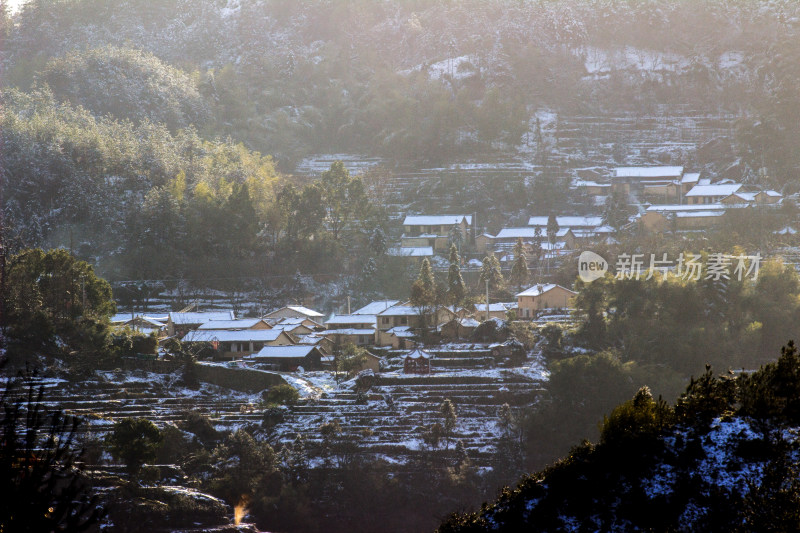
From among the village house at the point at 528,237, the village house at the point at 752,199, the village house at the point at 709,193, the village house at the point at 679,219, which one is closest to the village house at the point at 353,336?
the village house at the point at 528,237

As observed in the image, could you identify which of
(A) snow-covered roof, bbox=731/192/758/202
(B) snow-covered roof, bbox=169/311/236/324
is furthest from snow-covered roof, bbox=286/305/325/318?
(A) snow-covered roof, bbox=731/192/758/202

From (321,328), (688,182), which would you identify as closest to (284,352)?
(321,328)

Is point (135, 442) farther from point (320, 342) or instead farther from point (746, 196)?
point (746, 196)

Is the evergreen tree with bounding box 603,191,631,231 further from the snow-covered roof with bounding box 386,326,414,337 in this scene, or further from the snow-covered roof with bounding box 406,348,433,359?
the snow-covered roof with bounding box 406,348,433,359

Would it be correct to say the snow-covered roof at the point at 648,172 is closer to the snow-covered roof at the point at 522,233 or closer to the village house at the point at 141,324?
the snow-covered roof at the point at 522,233

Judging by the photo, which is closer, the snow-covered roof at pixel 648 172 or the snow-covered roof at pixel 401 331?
the snow-covered roof at pixel 401 331

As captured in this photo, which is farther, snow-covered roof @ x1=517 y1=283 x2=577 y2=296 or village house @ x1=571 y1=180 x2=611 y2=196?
village house @ x1=571 y1=180 x2=611 y2=196
